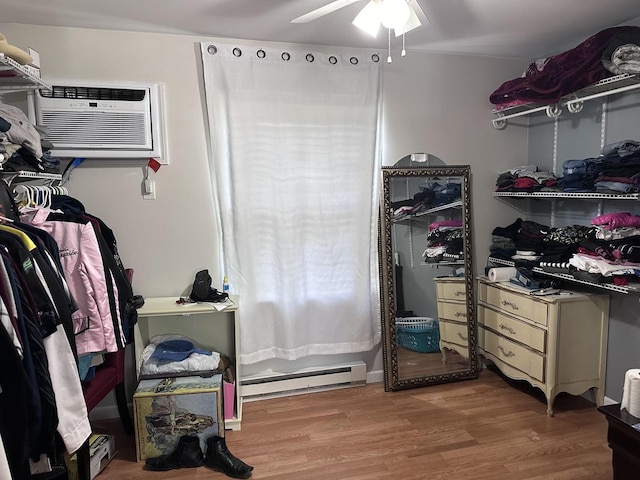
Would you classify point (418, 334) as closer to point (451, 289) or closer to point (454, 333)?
point (454, 333)

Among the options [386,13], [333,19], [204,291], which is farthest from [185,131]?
[386,13]

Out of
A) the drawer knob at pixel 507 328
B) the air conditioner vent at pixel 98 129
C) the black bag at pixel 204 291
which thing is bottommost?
the drawer knob at pixel 507 328

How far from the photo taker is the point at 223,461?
2.36m

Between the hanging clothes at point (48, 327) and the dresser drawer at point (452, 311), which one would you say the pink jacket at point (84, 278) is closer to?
the hanging clothes at point (48, 327)

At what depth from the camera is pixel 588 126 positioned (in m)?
3.01

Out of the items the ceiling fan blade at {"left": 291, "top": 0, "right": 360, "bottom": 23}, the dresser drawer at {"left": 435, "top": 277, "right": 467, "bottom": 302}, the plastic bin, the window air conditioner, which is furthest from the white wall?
the ceiling fan blade at {"left": 291, "top": 0, "right": 360, "bottom": 23}

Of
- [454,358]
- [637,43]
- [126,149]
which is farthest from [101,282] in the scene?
[637,43]

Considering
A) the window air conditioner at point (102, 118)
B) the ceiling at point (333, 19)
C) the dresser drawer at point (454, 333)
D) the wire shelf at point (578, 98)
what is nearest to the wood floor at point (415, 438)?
the dresser drawer at point (454, 333)

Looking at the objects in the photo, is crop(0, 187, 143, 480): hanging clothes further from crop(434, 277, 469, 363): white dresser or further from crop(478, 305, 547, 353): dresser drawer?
crop(478, 305, 547, 353): dresser drawer

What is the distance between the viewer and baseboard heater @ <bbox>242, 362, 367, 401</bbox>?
10.2 feet

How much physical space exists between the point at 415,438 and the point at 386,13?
7.17 feet

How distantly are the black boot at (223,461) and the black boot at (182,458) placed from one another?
0.18ft

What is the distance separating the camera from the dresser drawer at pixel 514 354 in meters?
2.88

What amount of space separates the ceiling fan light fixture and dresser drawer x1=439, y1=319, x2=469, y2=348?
214 cm
